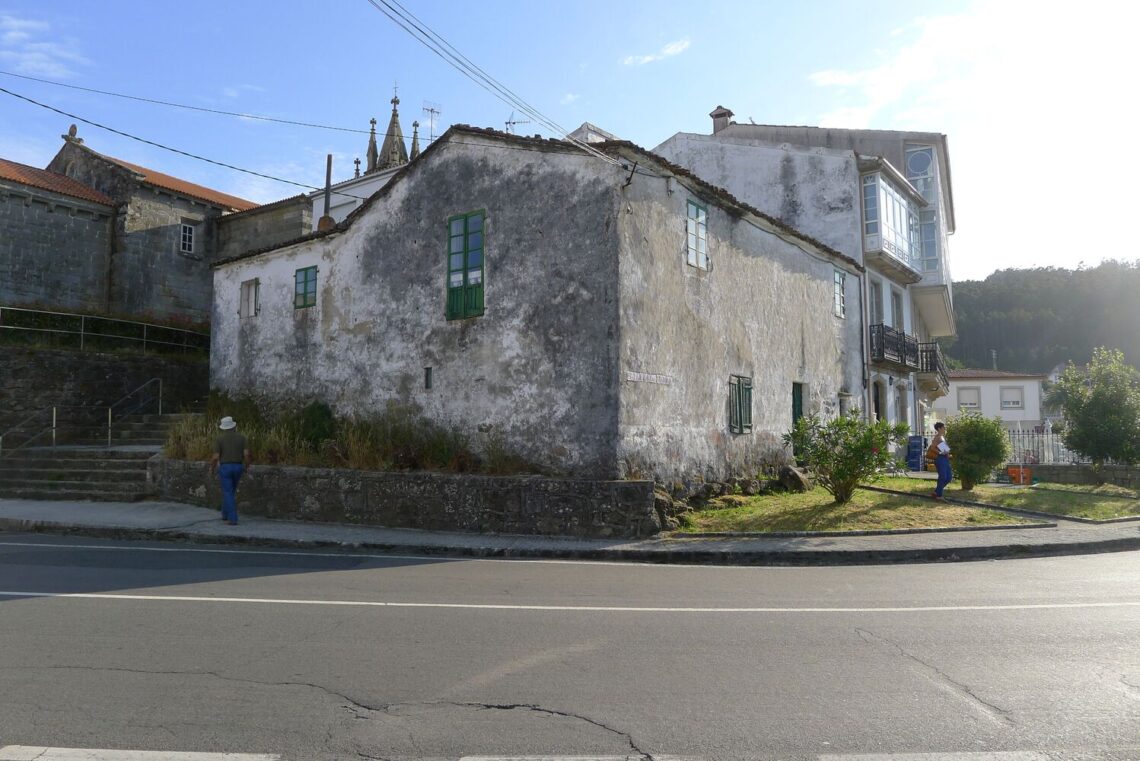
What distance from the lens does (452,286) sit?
577 inches

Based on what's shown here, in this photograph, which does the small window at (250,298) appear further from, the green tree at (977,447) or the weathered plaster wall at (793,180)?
the green tree at (977,447)

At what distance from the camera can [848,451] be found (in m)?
13.8

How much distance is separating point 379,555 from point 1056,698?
842 cm

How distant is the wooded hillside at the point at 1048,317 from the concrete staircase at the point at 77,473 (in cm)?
8357

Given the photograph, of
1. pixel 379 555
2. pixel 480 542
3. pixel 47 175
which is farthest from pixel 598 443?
pixel 47 175

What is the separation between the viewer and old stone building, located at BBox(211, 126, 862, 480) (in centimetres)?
1294

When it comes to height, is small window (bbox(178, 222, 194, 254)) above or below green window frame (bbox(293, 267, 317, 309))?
above

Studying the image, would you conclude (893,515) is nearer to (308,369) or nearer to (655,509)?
(655,509)

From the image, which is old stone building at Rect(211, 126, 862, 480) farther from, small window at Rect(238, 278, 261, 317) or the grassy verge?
the grassy verge

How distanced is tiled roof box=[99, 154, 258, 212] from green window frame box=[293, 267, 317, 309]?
17.6 m

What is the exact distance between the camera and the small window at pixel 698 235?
48.3 feet

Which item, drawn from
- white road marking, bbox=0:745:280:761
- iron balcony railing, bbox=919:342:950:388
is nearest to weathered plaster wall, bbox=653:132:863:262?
iron balcony railing, bbox=919:342:950:388

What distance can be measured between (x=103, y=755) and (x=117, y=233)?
1248 inches

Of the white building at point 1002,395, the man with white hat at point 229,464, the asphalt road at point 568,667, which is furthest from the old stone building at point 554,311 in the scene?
the white building at point 1002,395
